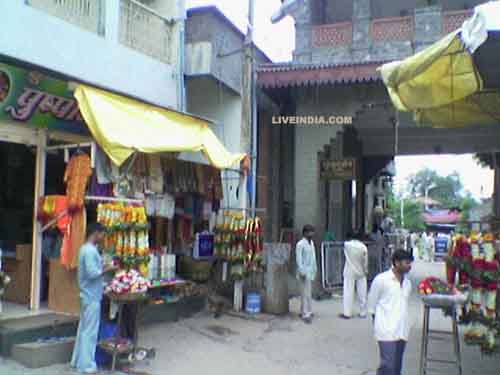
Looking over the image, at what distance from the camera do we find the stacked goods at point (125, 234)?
6680 mm

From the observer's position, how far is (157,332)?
26.5 ft

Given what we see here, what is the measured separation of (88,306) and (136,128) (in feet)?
7.80

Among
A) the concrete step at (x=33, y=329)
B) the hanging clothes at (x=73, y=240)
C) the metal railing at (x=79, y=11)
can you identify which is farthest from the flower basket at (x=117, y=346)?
the metal railing at (x=79, y=11)

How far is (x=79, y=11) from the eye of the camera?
823 cm

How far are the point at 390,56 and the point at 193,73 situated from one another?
559 centimetres

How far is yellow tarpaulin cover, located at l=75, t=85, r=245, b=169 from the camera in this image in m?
6.46

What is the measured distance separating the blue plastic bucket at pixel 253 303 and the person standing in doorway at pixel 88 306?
403 centimetres

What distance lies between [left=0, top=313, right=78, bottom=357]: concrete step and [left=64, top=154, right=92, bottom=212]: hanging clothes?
4.66ft

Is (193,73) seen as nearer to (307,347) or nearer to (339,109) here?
(339,109)

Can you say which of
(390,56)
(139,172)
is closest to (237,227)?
(139,172)

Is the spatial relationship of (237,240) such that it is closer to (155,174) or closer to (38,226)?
(155,174)

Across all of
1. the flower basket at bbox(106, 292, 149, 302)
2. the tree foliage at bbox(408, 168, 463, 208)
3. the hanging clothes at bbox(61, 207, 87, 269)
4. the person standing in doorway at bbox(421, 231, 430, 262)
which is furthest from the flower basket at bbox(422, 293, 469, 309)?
the tree foliage at bbox(408, 168, 463, 208)

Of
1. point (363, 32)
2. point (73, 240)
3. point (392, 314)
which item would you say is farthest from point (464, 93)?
point (363, 32)

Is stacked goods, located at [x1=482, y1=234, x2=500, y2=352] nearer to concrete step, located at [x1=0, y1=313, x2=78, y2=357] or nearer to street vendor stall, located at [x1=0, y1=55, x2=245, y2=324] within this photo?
street vendor stall, located at [x1=0, y1=55, x2=245, y2=324]
